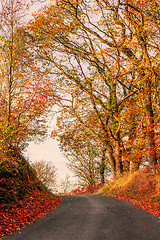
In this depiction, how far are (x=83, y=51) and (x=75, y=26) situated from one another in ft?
7.49

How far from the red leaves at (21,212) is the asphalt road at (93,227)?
0.39 m

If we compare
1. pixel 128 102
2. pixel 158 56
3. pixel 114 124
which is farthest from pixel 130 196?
pixel 158 56

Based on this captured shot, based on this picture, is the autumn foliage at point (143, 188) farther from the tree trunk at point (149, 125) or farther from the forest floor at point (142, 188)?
the tree trunk at point (149, 125)

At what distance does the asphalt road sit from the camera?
23.4ft

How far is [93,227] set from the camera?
805 cm

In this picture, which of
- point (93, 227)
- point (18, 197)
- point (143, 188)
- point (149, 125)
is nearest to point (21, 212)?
point (18, 197)

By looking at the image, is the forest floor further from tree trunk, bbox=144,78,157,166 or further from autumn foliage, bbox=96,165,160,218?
tree trunk, bbox=144,78,157,166

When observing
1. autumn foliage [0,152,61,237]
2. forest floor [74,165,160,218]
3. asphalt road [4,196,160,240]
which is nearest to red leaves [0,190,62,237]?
autumn foliage [0,152,61,237]

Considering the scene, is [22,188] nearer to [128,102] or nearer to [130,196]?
[130,196]

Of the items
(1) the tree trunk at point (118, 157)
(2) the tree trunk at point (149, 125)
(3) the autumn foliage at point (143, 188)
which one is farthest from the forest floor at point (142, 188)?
(1) the tree trunk at point (118, 157)

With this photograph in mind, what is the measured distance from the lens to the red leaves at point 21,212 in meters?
8.41

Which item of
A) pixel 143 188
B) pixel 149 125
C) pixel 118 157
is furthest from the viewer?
pixel 118 157

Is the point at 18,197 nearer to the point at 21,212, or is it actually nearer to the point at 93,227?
the point at 21,212

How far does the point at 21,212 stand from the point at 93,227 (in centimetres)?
360
